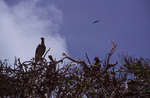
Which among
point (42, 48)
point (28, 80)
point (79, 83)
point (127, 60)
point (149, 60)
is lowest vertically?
point (79, 83)

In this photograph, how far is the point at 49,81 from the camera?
4.81 m

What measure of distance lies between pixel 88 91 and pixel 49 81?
172 centimetres

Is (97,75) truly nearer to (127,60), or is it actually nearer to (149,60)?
(149,60)

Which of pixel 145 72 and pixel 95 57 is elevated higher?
pixel 95 57

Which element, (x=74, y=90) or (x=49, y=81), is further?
(x=74, y=90)

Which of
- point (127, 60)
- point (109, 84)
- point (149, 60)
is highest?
point (127, 60)

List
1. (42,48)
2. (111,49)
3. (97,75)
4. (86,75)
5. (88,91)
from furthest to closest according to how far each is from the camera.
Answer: (42,48)
(88,91)
(86,75)
(111,49)
(97,75)

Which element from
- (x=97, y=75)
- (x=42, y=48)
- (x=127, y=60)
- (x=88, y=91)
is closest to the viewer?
(x=97, y=75)

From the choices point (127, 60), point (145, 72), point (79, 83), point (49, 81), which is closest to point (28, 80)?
point (49, 81)

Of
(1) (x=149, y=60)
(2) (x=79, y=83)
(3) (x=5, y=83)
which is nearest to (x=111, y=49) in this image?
(2) (x=79, y=83)

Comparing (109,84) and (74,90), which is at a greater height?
(74,90)

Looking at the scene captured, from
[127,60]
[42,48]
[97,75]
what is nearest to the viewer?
[97,75]

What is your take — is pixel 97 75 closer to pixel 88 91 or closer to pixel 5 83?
pixel 88 91

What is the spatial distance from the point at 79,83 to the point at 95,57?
3.66 feet
